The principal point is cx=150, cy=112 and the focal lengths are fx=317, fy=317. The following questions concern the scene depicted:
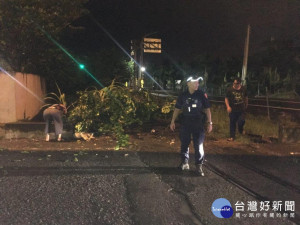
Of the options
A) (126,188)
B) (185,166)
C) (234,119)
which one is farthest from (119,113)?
(126,188)

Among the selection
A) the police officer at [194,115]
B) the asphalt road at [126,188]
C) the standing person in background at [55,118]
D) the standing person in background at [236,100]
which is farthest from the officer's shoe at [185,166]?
the standing person in background at [55,118]

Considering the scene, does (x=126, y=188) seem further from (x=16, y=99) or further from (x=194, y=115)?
(x=16, y=99)

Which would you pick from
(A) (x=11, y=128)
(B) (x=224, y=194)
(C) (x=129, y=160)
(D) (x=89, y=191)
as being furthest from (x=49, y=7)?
(B) (x=224, y=194)

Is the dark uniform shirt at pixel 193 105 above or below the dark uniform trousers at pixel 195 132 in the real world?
above

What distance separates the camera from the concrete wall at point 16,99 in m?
8.63

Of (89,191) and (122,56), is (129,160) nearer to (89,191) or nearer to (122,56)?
(89,191)

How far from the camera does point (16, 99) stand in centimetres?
902

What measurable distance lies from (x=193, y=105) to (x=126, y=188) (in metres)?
1.73

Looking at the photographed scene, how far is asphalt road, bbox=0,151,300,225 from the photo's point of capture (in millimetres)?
3729

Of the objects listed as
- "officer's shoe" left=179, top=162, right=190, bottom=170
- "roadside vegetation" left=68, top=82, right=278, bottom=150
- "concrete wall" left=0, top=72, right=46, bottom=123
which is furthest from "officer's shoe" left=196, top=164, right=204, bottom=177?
"concrete wall" left=0, top=72, right=46, bottom=123

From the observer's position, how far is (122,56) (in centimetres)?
2372

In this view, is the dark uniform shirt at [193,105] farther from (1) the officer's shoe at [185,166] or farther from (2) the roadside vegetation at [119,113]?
(2) the roadside vegetation at [119,113]

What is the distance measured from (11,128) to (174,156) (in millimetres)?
4426

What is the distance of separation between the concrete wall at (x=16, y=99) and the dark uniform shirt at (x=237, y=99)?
5.89 m
